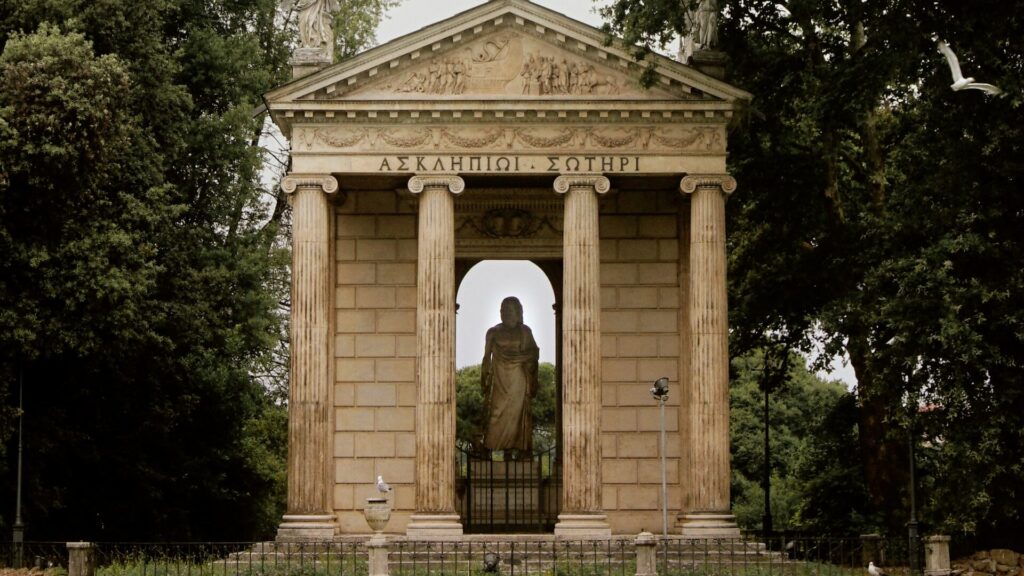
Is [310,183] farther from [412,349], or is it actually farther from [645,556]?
[645,556]

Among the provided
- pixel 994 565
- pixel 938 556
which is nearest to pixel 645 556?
pixel 938 556

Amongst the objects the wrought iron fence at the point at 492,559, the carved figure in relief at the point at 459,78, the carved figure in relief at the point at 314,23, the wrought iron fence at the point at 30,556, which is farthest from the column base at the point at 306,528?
the carved figure in relief at the point at 314,23

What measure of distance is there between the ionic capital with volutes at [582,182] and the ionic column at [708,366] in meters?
1.80

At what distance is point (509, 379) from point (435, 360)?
4318 mm

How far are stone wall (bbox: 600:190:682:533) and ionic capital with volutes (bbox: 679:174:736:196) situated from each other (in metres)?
2.59

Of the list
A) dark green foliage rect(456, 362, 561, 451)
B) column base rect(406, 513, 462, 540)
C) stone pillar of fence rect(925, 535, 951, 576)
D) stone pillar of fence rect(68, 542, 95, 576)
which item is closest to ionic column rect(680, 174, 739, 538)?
→ column base rect(406, 513, 462, 540)

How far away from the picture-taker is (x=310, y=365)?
3538 cm

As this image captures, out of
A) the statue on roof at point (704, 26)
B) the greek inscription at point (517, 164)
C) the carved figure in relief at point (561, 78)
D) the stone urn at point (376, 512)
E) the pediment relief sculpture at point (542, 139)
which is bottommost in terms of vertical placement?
the stone urn at point (376, 512)

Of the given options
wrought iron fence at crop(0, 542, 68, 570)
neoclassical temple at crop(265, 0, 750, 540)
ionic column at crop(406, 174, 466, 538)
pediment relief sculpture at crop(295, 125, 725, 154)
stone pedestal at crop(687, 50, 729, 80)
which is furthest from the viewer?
stone pedestal at crop(687, 50, 729, 80)

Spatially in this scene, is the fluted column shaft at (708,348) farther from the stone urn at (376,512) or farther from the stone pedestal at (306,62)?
the stone pedestal at (306,62)

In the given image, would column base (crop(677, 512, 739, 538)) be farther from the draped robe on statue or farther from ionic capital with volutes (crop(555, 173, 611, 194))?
ionic capital with volutes (crop(555, 173, 611, 194))

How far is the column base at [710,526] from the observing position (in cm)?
3403

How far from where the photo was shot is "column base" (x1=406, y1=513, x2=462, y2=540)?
34125 millimetres

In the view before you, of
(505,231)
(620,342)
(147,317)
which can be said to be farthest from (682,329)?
(147,317)
